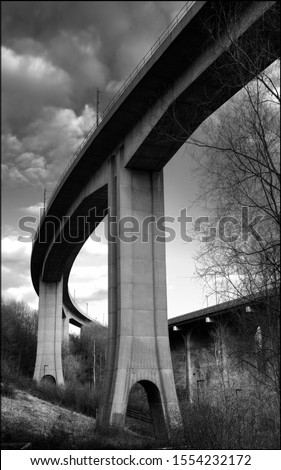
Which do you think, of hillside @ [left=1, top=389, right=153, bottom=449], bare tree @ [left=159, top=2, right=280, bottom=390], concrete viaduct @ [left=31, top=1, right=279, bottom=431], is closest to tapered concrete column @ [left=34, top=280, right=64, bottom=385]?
hillside @ [left=1, top=389, right=153, bottom=449]

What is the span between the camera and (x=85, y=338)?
75688 mm

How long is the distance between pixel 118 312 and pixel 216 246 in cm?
1433

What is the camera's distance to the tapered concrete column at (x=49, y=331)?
4884 cm

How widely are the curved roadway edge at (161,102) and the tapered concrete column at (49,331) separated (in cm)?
2036

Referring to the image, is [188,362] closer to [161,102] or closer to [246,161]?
[161,102]

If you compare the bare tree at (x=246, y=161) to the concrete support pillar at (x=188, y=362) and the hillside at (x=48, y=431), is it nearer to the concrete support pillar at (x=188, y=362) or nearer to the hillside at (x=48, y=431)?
the hillside at (x=48, y=431)

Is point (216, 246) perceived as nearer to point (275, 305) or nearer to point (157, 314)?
point (275, 305)

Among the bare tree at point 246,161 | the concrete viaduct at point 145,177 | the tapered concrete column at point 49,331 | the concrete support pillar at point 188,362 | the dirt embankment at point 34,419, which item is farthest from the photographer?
the tapered concrete column at point 49,331

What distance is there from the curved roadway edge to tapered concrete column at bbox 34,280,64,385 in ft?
66.8

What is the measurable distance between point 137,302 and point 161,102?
8733mm

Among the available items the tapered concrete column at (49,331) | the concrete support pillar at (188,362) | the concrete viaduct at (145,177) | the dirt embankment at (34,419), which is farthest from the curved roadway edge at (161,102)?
the concrete support pillar at (188,362)

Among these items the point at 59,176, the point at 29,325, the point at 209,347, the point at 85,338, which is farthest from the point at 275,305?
the point at 85,338

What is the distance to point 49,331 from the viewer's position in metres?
49.6

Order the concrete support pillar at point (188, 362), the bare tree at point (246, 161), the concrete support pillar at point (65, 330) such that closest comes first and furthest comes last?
the bare tree at point (246, 161)
the concrete support pillar at point (188, 362)
the concrete support pillar at point (65, 330)
